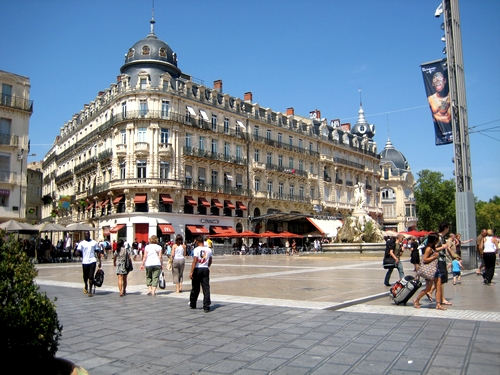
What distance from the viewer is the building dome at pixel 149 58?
44.9 m

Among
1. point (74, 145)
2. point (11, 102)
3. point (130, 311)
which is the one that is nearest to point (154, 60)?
point (11, 102)

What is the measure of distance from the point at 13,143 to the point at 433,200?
237ft

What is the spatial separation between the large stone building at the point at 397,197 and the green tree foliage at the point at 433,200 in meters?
1.94

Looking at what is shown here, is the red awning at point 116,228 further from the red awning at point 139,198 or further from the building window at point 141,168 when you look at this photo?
the building window at point 141,168

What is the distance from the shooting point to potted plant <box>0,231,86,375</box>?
3.77 meters

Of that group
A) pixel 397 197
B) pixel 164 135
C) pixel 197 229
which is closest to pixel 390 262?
pixel 197 229

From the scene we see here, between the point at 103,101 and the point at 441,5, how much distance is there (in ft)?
130

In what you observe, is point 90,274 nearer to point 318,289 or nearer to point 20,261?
point 318,289

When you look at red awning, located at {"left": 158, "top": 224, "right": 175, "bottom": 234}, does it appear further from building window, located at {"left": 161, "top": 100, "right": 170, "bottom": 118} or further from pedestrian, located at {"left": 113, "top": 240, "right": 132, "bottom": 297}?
pedestrian, located at {"left": 113, "top": 240, "right": 132, "bottom": 297}

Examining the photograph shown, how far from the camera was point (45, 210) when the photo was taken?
70938mm

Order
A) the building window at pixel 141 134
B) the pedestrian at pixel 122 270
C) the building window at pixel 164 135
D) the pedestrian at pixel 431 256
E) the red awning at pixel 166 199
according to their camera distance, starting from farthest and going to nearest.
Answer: the building window at pixel 164 135, the building window at pixel 141 134, the red awning at pixel 166 199, the pedestrian at pixel 122 270, the pedestrian at pixel 431 256

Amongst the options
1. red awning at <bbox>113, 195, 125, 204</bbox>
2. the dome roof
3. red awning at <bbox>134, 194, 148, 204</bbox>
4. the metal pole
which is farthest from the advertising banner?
the dome roof

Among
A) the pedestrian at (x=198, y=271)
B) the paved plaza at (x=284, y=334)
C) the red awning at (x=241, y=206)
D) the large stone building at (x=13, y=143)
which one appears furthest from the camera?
the red awning at (x=241, y=206)

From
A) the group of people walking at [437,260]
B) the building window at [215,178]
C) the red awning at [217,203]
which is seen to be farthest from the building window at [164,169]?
the group of people walking at [437,260]
